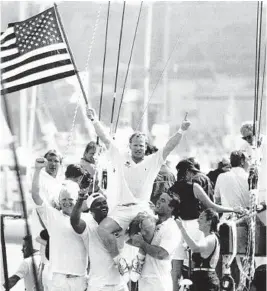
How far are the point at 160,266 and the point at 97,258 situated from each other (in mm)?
499

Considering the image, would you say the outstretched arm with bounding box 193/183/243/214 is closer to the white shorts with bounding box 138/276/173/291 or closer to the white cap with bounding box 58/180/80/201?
the white shorts with bounding box 138/276/173/291

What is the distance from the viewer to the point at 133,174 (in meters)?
7.01

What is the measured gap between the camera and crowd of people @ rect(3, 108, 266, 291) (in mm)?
6746

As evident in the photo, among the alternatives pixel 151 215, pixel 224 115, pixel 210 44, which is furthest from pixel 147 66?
pixel 151 215

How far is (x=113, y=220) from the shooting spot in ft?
22.5

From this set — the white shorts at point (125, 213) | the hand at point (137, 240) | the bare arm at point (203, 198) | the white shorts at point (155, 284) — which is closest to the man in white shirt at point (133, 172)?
the white shorts at point (125, 213)

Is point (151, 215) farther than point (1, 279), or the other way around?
point (1, 279)

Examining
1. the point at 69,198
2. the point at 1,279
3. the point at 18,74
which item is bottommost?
the point at 1,279

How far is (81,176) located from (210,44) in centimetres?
1167

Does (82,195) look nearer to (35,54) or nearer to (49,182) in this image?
(49,182)

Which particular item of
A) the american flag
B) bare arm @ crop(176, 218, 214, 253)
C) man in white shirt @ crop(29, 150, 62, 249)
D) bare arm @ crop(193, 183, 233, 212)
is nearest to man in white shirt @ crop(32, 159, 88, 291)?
man in white shirt @ crop(29, 150, 62, 249)

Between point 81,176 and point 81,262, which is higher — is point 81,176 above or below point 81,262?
above

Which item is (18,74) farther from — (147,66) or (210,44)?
(210,44)

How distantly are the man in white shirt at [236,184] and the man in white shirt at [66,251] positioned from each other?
1.84 meters
